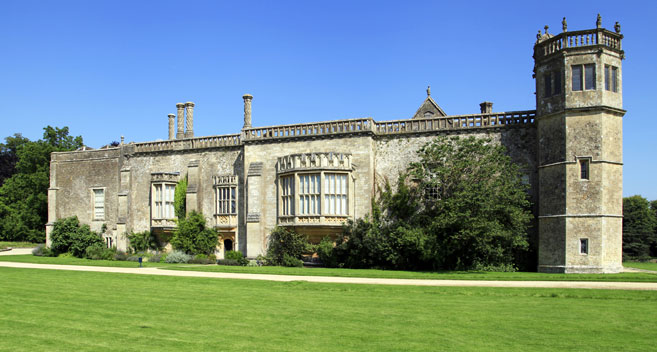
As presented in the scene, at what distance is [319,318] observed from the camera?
11.4 metres

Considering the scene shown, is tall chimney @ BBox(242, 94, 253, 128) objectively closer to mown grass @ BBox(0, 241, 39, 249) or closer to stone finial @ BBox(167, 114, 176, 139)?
stone finial @ BBox(167, 114, 176, 139)

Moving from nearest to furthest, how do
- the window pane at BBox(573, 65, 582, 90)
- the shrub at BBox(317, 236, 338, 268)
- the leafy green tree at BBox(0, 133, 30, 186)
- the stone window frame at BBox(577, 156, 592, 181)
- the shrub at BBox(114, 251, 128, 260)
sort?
the stone window frame at BBox(577, 156, 592, 181) < the window pane at BBox(573, 65, 582, 90) < the shrub at BBox(317, 236, 338, 268) < the shrub at BBox(114, 251, 128, 260) < the leafy green tree at BBox(0, 133, 30, 186)

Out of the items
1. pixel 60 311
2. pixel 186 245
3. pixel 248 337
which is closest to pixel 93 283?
pixel 60 311

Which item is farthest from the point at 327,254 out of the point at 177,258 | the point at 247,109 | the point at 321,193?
the point at 247,109

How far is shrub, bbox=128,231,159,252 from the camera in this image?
33.5 metres

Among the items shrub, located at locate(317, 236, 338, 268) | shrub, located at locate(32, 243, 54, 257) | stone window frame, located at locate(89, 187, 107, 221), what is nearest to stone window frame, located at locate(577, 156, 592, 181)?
shrub, located at locate(317, 236, 338, 268)

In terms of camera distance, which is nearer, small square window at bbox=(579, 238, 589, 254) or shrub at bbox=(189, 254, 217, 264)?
small square window at bbox=(579, 238, 589, 254)

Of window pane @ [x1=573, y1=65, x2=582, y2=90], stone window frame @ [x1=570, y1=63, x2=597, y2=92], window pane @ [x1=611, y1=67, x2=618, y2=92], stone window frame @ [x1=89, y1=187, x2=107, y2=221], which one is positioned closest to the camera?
stone window frame @ [x1=570, y1=63, x2=597, y2=92]

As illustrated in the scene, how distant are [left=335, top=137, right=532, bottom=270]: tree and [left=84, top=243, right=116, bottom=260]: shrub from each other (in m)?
15.4

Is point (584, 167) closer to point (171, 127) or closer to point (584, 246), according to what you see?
point (584, 246)

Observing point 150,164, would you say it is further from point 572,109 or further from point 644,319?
point 644,319

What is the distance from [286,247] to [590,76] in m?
16.8

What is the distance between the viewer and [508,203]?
23500mm

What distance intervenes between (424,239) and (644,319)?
42.3 ft
